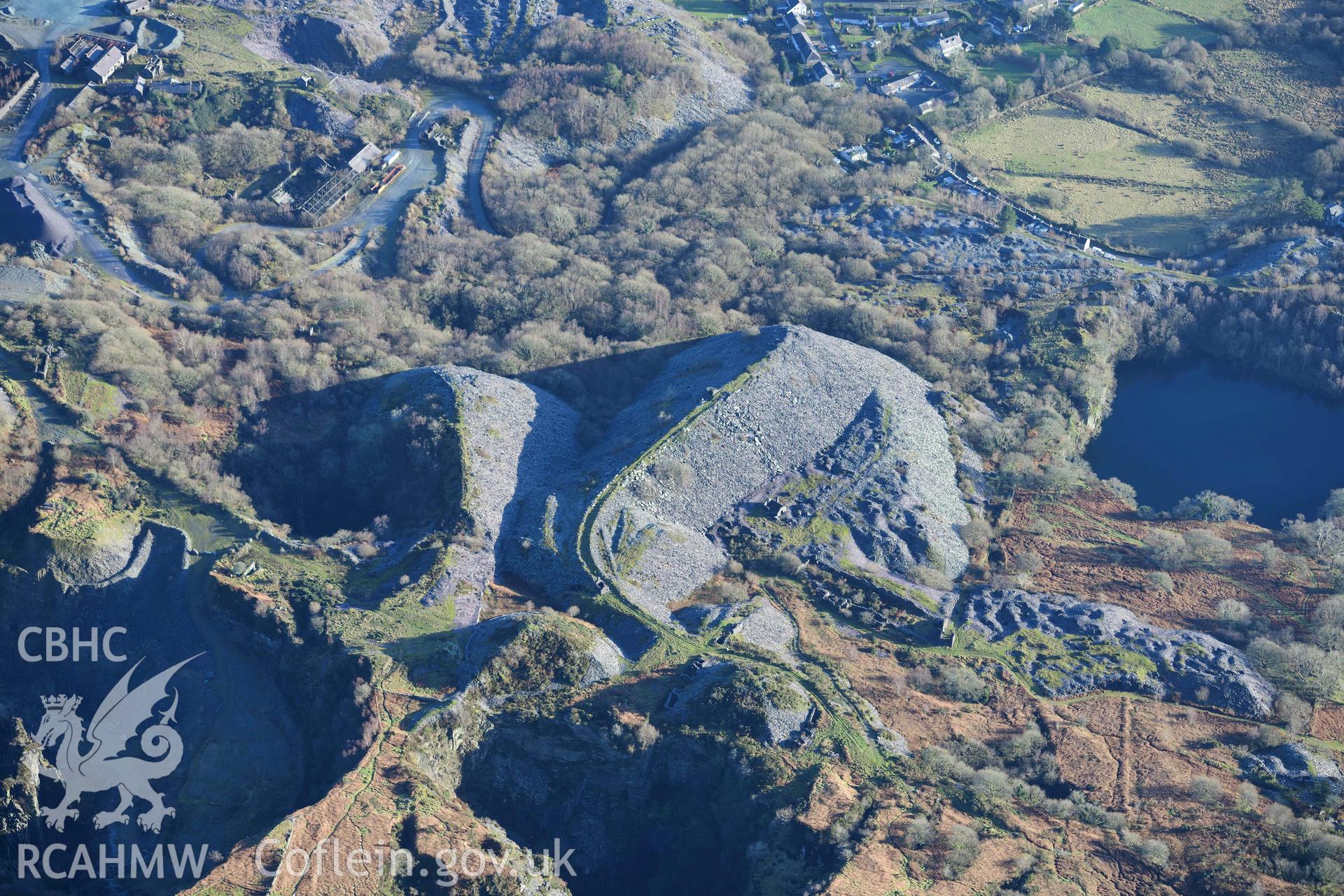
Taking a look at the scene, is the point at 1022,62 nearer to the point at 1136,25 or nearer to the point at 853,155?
the point at 1136,25

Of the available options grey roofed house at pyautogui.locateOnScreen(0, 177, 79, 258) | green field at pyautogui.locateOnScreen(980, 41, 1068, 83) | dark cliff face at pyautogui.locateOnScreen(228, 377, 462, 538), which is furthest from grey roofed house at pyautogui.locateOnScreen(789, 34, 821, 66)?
grey roofed house at pyautogui.locateOnScreen(0, 177, 79, 258)

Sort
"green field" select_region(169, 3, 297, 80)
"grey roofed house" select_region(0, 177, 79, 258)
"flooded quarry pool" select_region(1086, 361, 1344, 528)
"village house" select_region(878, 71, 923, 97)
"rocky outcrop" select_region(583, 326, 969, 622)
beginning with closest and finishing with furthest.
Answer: "rocky outcrop" select_region(583, 326, 969, 622), "flooded quarry pool" select_region(1086, 361, 1344, 528), "grey roofed house" select_region(0, 177, 79, 258), "green field" select_region(169, 3, 297, 80), "village house" select_region(878, 71, 923, 97)

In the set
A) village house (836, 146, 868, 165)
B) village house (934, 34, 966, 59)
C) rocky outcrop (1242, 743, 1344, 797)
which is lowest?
rocky outcrop (1242, 743, 1344, 797)

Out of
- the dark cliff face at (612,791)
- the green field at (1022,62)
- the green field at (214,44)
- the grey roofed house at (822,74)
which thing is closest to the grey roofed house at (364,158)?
the green field at (214,44)

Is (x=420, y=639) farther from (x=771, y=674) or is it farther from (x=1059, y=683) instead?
(x=1059, y=683)

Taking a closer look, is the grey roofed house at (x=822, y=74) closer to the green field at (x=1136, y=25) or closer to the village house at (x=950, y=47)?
the village house at (x=950, y=47)

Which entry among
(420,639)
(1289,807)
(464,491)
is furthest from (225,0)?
(1289,807)

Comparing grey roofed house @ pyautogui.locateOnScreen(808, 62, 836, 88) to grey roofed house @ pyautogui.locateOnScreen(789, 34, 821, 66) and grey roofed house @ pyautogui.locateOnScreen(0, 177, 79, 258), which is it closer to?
grey roofed house @ pyautogui.locateOnScreen(789, 34, 821, 66)

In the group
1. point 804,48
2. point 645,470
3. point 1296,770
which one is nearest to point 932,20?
point 804,48
